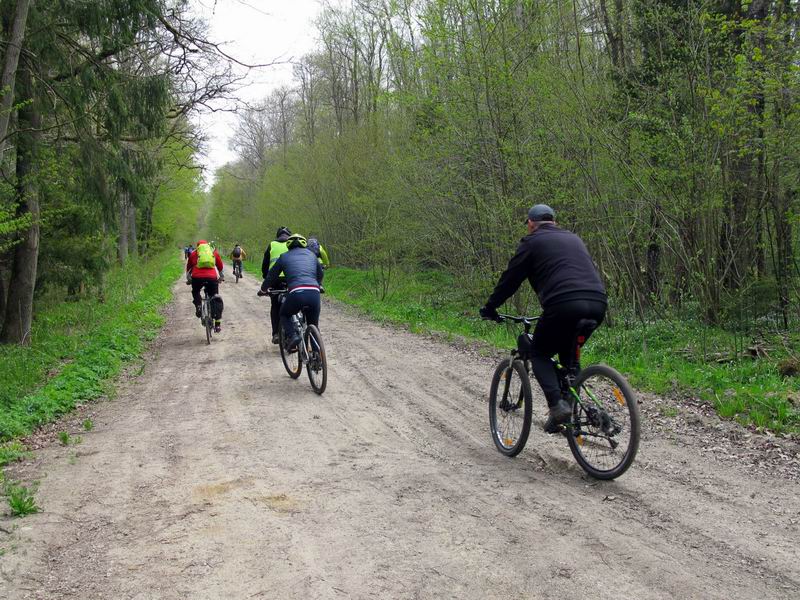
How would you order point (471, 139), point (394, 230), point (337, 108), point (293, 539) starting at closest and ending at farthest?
point (293, 539) → point (471, 139) → point (394, 230) → point (337, 108)

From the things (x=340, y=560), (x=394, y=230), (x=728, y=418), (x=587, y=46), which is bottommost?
(x=728, y=418)

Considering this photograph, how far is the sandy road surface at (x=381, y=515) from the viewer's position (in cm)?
326

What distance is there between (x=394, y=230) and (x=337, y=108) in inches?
778

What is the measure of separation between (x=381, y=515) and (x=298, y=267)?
4881 mm

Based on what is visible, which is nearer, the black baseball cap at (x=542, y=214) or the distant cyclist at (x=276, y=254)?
the black baseball cap at (x=542, y=214)

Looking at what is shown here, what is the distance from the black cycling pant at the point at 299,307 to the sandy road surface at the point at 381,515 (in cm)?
155

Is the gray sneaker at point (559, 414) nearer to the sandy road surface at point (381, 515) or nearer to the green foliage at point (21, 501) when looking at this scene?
the sandy road surface at point (381, 515)

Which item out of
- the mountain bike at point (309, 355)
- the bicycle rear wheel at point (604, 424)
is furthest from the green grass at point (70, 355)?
the bicycle rear wheel at point (604, 424)

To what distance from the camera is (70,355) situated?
37.7 ft

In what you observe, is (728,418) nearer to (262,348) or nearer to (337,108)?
(262,348)

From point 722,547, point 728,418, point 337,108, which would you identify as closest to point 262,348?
point 728,418

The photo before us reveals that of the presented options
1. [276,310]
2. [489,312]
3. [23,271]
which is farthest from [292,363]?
[23,271]

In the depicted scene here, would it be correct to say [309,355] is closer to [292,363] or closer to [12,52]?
[292,363]

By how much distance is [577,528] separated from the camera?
149 inches
